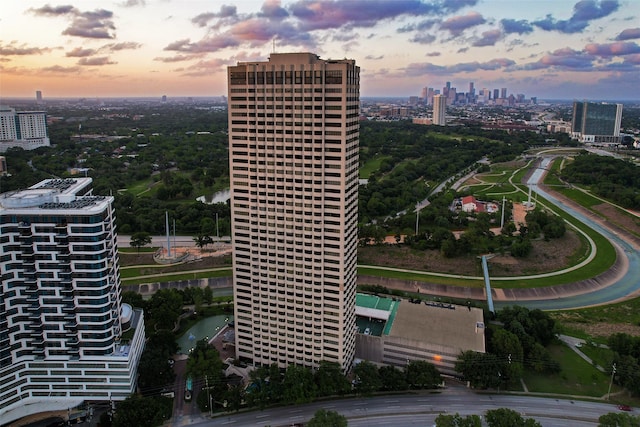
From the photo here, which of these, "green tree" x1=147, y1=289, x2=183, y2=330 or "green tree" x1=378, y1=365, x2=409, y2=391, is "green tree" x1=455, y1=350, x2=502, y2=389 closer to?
"green tree" x1=378, y1=365, x2=409, y2=391

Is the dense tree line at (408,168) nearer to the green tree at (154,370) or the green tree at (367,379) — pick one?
the green tree at (367,379)

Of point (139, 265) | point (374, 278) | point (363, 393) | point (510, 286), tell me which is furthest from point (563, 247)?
point (139, 265)

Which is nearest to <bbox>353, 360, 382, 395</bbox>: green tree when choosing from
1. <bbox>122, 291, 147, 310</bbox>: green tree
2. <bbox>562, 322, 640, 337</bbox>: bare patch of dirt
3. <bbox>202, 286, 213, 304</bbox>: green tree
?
<bbox>202, 286, 213, 304</bbox>: green tree

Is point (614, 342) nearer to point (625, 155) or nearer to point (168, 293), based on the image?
point (168, 293)

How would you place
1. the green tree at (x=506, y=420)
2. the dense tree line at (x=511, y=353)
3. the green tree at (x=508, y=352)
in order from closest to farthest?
the green tree at (x=506, y=420) → the dense tree line at (x=511, y=353) → the green tree at (x=508, y=352)

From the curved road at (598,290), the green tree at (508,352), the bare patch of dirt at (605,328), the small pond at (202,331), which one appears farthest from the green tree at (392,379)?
the bare patch of dirt at (605,328)

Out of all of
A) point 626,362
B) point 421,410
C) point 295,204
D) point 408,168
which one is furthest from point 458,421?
point 408,168

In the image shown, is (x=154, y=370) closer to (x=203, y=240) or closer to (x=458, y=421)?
(x=458, y=421)
